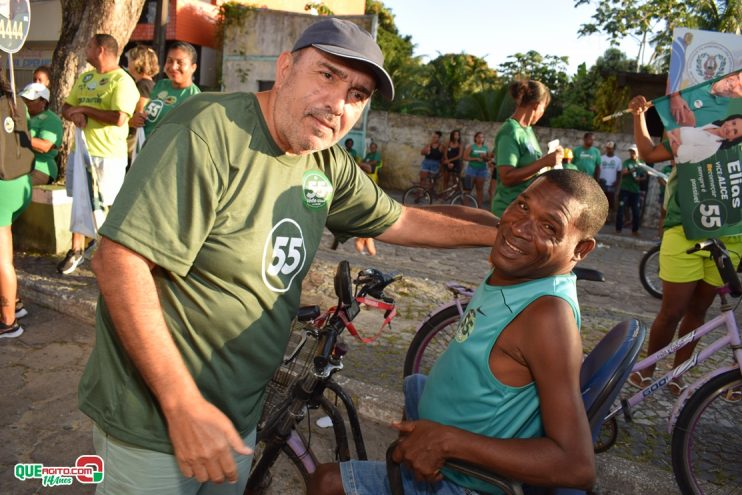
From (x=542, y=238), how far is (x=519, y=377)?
42 cm

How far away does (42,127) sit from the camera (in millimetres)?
5559

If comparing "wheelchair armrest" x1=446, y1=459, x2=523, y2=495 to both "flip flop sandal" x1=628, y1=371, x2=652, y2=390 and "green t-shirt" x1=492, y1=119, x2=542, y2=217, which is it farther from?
"green t-shirt" x1=492, y1=119, x2=542, y2=217

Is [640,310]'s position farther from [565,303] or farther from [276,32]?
[276,32]

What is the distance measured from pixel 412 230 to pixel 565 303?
0.85 metres

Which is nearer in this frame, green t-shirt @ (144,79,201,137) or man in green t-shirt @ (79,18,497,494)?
man in green t-shirt @ (79,18,497,494)

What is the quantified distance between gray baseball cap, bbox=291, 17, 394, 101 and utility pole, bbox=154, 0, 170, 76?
65.2 feet

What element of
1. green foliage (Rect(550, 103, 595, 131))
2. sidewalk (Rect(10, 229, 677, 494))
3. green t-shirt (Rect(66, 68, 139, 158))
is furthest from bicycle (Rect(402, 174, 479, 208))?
green t-shirt (Rect(66, 68, 139, 158))

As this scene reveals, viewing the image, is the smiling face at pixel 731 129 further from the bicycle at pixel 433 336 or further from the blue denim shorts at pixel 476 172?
the blue denim shorts at pixel 476 172

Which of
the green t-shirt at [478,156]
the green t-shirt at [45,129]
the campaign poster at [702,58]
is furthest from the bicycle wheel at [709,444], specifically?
the green t-shirt at [478,156]

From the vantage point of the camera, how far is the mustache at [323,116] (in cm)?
158

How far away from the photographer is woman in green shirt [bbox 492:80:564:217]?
14.2 ft

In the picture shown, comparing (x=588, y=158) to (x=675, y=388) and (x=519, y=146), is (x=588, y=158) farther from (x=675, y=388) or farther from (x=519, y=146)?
(x=675, y=388)

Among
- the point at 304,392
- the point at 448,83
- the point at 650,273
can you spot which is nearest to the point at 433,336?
the point at 304,392

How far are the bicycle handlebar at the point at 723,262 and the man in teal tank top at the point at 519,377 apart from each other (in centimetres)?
199
